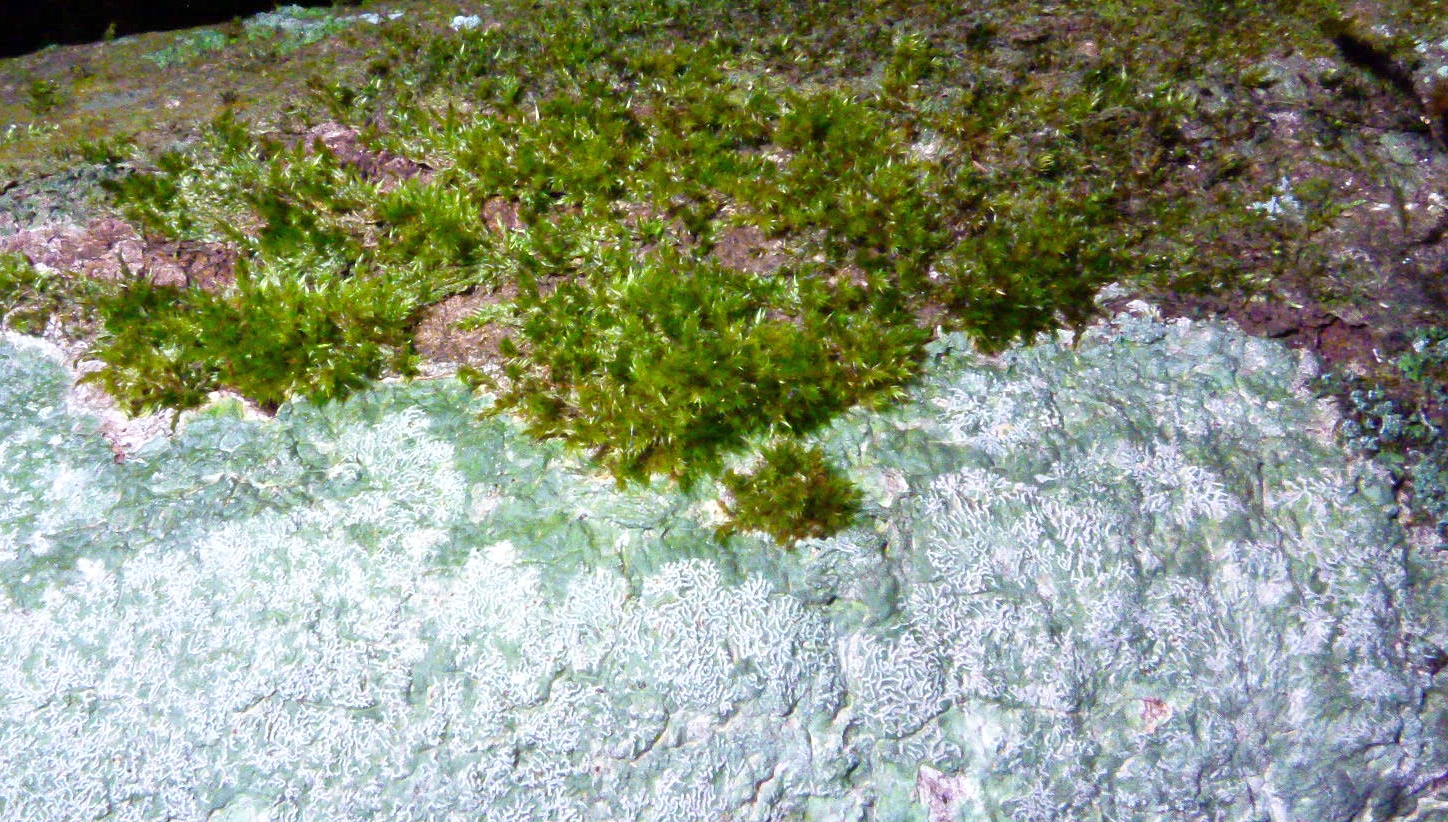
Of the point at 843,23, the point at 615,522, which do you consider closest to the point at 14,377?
the point at 615,522

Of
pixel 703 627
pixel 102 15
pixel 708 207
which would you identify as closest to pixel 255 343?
pixel 708 207

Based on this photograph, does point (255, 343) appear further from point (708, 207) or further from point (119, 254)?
point (708, 207)

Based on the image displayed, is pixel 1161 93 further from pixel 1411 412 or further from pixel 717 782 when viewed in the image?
pixel 717 782

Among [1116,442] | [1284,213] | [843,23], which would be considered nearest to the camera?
[1116,442]

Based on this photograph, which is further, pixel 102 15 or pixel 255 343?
pixel 102 15

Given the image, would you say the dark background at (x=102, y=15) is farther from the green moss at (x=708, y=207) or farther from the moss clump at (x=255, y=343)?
the moss clump at (x=255, y=343)

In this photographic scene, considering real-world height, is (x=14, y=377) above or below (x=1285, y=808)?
above

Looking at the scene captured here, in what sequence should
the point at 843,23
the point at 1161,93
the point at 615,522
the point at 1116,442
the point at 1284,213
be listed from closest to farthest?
the point at 615,522, the point at 1116,442, the point at 1284,213, the point at 1161,93, the point at 843,23
